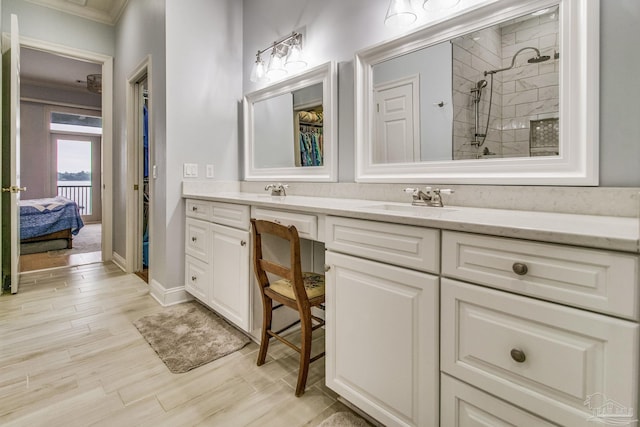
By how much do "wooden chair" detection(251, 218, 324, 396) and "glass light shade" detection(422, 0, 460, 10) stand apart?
4.26 ft

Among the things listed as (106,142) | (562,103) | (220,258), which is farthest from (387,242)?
(106,142)

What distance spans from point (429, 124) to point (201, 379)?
1.76m

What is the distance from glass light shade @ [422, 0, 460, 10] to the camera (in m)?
1.60

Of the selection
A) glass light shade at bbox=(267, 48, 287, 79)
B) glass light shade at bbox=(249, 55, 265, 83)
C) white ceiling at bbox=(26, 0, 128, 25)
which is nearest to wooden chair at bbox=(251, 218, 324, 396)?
glass light shade at bbox=(267, 48, 287, 79)

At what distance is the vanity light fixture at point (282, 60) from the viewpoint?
7.97 feet

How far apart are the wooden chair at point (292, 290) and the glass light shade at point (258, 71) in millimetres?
1589

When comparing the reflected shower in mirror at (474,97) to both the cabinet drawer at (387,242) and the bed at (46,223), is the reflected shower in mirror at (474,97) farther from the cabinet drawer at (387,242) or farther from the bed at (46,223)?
the bed at (46,223)

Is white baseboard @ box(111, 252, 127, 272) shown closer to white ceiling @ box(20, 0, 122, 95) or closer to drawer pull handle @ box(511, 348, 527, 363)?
white ceiling @ box(20, 0, 122, 95)

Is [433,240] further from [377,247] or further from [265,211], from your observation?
[265,211]

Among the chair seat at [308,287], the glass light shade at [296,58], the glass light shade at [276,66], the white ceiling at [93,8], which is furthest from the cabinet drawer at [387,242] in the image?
the white ceiling at [93,8]

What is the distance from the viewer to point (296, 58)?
7.99ft

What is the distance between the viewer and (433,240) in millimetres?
1071

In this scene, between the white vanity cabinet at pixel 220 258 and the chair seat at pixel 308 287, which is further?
the white vanity cabinet at pixel 220 258

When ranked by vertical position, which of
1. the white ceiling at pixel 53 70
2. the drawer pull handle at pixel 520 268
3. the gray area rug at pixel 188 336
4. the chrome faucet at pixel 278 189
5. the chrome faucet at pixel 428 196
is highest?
the white ceiling at pixel 53 70
